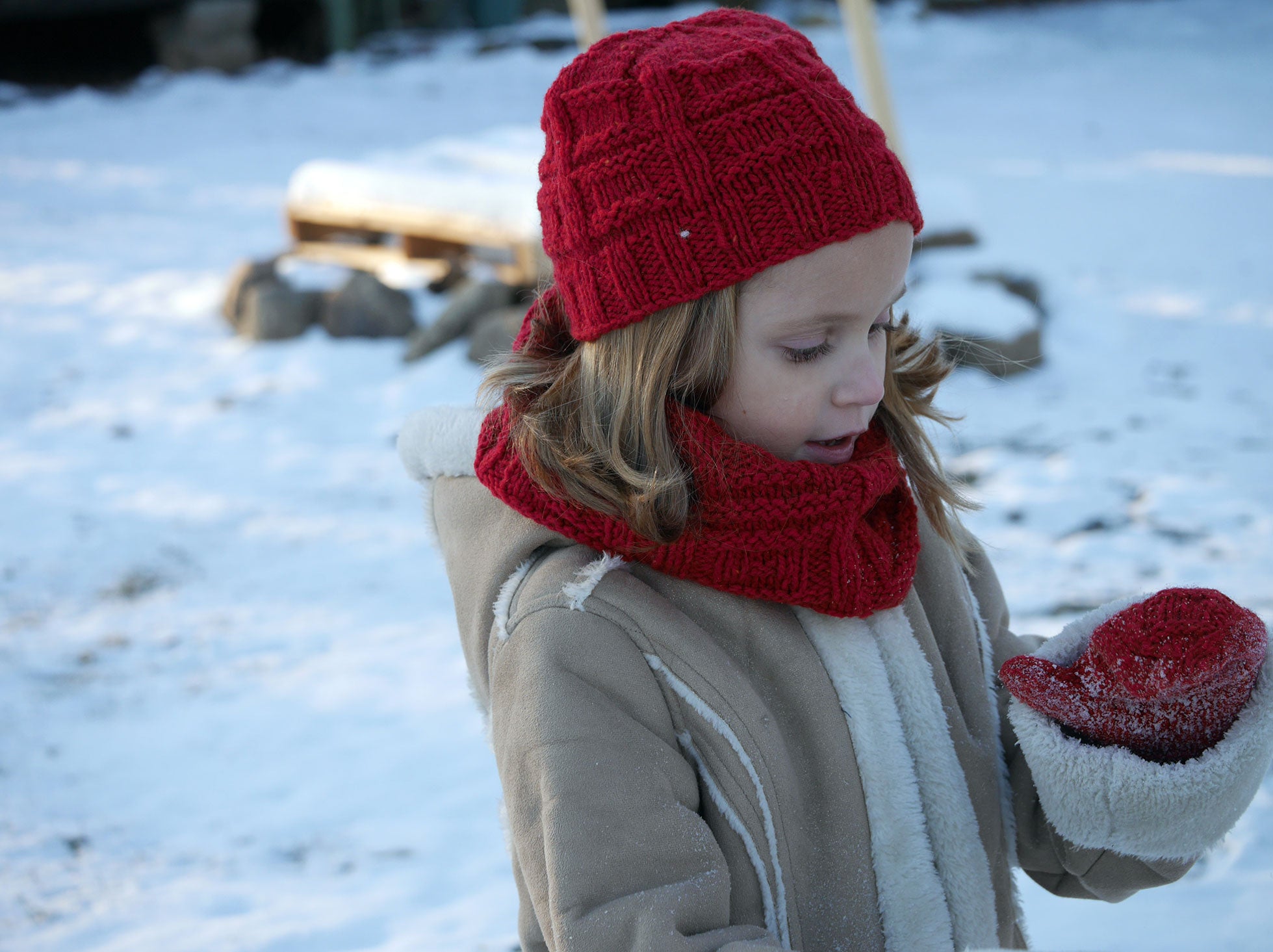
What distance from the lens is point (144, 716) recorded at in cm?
293

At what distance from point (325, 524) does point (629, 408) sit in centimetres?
287

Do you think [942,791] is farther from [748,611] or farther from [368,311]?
[368,311]

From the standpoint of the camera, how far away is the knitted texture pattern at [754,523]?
3.91 ft

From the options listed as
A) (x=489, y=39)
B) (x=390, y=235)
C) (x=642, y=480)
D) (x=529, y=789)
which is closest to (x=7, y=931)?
(x=529, y=789)

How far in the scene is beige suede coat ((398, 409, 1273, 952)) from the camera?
1.07 m

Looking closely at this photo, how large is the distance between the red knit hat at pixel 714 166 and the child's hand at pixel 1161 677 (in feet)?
1.65

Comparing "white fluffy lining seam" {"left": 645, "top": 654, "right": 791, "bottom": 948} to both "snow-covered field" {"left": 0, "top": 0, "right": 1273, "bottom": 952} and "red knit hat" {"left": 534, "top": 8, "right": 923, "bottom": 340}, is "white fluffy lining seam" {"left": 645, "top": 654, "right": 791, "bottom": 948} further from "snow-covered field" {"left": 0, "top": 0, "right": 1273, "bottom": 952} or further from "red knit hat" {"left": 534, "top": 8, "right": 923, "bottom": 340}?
"snow-covered field" {"left": 0, "top": 0, "right": 1273, "bottom": 952}

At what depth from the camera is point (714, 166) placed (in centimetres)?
113

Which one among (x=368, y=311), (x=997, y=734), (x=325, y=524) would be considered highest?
(x=997, y=734)

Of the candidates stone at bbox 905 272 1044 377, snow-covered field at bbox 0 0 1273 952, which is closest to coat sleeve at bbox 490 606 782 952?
snow-covered field at bbox 0 0 1273 952

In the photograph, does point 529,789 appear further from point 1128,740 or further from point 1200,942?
point 1200,942

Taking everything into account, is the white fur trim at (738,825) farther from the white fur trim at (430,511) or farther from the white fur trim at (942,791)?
the white fur trim at (430,511)

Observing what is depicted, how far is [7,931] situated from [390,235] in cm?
482

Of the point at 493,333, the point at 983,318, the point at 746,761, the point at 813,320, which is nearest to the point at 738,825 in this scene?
the point at 746,761
